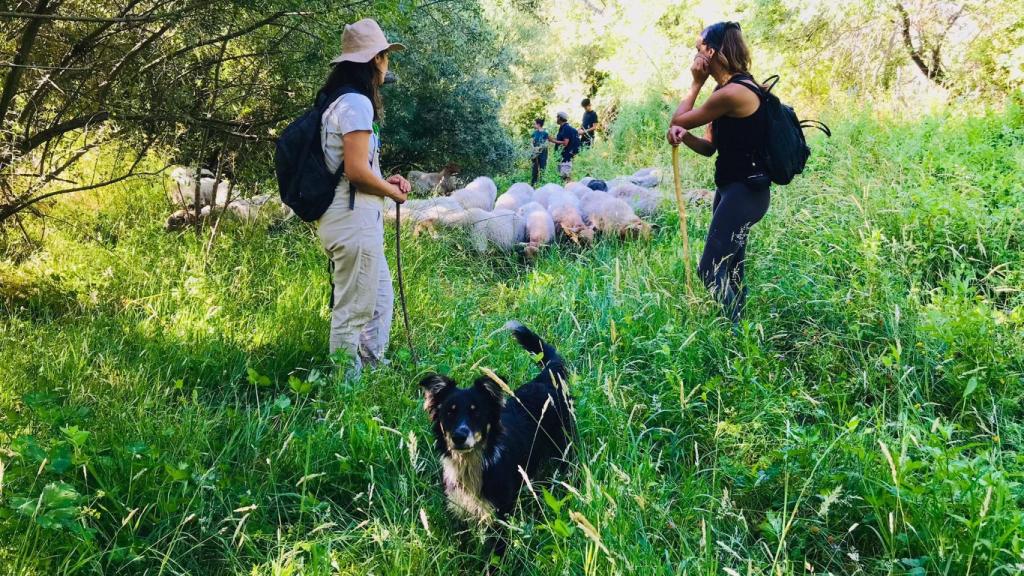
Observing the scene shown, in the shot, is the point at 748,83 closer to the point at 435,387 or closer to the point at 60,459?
the point at 435,387

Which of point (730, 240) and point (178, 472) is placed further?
point (730, 240)

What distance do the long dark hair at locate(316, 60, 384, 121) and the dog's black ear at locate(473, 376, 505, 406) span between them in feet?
5.58

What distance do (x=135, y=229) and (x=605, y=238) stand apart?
4703 mm

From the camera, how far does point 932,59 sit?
9.87 m

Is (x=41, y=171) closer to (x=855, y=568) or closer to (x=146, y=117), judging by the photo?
(x=146, y=117)

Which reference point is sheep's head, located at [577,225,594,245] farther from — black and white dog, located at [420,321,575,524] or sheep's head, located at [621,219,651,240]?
black and white dog, located at [420,321,575,524]

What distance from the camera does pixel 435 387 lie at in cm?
252

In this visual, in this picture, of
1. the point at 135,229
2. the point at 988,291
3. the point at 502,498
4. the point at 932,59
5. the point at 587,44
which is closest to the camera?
the point at 502,498

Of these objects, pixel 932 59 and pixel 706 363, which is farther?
pixel 932 59

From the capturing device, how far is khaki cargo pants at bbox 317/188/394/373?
128 inches

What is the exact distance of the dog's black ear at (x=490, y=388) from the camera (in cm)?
250

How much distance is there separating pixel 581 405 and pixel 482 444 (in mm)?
703

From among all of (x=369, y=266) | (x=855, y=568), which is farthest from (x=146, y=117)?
(x=855, y=568)

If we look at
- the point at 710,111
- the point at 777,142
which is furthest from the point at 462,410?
the point at 777,142
